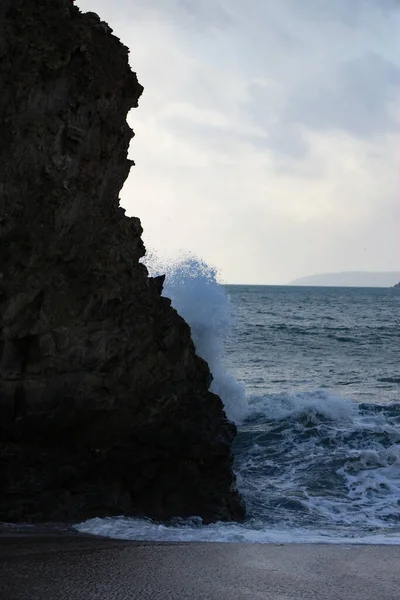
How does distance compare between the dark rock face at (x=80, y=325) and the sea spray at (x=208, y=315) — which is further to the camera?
the sea spray at (x=208, y=315)

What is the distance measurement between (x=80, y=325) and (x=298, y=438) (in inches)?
334

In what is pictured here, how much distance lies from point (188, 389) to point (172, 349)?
70 cm

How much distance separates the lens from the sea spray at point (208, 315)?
20.4 m

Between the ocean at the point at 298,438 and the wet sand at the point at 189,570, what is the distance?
1017 mm

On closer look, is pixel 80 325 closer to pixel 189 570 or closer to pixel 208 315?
pixel 189 570

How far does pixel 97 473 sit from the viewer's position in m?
10.7

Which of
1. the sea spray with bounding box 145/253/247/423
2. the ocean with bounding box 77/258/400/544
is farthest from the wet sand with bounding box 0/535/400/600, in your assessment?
the sea spray with bounding box 145/253/247/423

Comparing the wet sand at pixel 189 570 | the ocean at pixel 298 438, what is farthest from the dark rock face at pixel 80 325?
the wet sand at pixel 189 570

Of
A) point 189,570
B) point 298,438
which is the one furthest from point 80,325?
point 298,438

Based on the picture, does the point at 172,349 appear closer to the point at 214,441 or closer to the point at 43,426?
the point at 214,441

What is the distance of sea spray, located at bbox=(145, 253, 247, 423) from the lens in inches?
802

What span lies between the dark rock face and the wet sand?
1.61 meters

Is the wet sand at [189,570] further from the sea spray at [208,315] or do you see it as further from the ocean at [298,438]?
the sea spray at [208,315]

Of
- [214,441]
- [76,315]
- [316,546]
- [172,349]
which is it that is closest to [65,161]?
[76,315]
